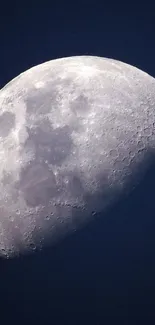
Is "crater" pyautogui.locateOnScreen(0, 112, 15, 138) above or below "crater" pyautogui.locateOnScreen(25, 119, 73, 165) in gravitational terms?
above

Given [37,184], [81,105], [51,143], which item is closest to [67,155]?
[51,143]

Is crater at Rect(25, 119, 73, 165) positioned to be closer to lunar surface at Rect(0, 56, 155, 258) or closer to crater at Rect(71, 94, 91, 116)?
lunar surface at Rect(0, 56, 155, 258)

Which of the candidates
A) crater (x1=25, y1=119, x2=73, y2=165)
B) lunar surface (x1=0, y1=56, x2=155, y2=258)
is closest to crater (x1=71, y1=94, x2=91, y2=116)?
lunar surface (x1=0, y1=56, x2=155, y2=258)

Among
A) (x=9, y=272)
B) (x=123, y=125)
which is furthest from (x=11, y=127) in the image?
(x=9, y=272)

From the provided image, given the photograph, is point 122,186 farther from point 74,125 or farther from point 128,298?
point 128,298

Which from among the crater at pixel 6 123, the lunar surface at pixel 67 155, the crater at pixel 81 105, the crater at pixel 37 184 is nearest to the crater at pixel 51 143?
the lunar surface at pixel 67 155

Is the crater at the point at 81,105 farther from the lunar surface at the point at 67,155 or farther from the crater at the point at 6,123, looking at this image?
the crater at the point at 6,123
